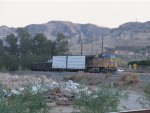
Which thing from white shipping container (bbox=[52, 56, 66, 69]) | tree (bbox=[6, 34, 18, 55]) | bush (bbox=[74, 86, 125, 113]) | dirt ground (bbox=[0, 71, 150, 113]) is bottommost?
dirt ground (bbox=[0, 71, 150, 113])

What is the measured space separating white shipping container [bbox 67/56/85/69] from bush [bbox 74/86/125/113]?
7349 cm

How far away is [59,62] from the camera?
93062 mm

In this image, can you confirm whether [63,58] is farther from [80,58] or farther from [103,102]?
[103,102]

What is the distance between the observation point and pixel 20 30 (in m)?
135

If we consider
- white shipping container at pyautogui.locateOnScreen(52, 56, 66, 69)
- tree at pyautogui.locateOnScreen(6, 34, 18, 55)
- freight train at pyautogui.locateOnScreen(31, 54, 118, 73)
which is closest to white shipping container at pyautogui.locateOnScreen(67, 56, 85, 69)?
freight train at pyautogui.locateOnScreen(31, 54, 118, 73)

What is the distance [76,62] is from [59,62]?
176 inches

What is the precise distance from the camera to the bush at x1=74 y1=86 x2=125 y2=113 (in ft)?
43.3

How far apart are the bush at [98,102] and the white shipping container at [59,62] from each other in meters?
77.0

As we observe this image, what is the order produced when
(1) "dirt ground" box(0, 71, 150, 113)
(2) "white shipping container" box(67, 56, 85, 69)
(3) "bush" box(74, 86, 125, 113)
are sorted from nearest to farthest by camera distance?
(3) "bush" box(74, 86, 125, 113), (1) "dirt ground" box(0, 71, 150, 113), (2) "white shipping container" box(67, 56, 85, 69)

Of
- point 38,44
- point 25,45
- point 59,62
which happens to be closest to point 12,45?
point 25,45

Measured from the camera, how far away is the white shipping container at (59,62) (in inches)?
3627

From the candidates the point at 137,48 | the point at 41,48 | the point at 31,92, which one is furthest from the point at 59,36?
the point at 31,92

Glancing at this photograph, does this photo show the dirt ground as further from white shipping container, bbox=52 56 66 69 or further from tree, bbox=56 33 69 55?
tree, bbox=56 33 69 55

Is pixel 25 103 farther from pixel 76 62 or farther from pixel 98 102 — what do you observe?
pixel 76 62
